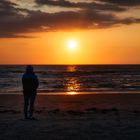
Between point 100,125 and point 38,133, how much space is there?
7.62 ft

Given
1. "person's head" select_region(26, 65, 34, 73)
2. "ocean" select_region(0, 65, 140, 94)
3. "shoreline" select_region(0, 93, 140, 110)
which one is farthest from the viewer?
A: "ocean" select_region(0, 65, 140, 94)

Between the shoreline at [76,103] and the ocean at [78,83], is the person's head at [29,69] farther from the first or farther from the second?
the ocean at [78,83]

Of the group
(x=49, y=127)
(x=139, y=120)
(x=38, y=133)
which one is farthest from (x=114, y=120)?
(x=38, y=133)

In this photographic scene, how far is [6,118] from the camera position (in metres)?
15.6

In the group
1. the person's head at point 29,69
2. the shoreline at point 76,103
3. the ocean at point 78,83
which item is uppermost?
the person's head at point 29,69

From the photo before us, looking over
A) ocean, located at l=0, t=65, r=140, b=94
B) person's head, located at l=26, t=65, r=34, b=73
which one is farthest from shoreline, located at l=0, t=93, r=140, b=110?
ocean, located at l=0, t=65, r=140, b=94

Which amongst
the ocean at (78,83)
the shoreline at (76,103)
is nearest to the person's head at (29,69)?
the shoreline at (76,103)

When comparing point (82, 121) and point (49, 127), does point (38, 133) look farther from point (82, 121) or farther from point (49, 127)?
point (82, 121)

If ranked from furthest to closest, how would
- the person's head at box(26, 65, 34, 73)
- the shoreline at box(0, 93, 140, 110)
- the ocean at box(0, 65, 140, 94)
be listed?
the ocean at box(0, 65, 140, 94) → the shoreline at box(0, 93, 140, 110) → the person's head at box(26, 65, 34, 73)

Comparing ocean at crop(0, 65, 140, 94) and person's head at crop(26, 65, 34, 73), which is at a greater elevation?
person's head at crop(26, 65, 34, 73)

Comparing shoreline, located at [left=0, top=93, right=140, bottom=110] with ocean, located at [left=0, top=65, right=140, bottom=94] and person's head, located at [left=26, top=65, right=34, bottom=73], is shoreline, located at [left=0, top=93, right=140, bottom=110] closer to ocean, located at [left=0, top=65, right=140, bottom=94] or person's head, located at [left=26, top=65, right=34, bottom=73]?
person's head, located at [left=26, top=65, right=34, bottom=73]

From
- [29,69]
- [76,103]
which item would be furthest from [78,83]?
[29,69]

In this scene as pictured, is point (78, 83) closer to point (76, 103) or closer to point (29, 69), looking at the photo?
point (76, 103)

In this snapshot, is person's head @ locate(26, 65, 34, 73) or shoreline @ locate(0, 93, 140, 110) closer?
person's head @ locate(26, 65, 34, 73)
